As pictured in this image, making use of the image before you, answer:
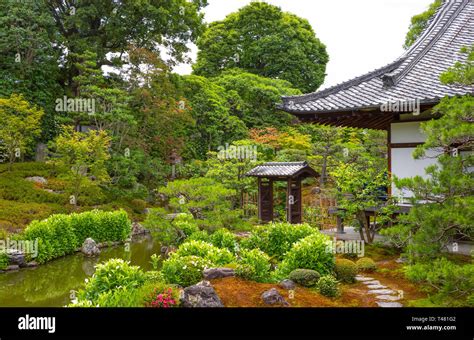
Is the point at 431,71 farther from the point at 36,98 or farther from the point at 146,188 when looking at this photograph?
the point at 36,98

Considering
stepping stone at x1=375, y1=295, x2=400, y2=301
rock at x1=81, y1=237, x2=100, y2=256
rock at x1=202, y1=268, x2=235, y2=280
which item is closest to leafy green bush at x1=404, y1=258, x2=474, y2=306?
stepping stone at x1=375, y1=295, x2=400, y2=301

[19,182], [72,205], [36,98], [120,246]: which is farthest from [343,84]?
[36,98]

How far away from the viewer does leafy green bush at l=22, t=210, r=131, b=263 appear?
1338 centimetres

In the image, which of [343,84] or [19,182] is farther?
[19,182]

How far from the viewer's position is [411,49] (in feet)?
34.3

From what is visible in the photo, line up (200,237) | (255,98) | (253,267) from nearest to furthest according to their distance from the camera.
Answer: (253,267) < (200,237) < (255,98)

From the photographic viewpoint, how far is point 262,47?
100ft

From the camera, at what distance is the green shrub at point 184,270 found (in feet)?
24.6

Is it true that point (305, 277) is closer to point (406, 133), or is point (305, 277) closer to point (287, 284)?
point (287, 284)

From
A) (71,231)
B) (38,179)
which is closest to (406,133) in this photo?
(71,231)

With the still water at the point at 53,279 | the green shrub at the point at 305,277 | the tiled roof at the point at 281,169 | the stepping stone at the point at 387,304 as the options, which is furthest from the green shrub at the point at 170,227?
the stepping stone at the point at 387,304

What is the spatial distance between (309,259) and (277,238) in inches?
84.4

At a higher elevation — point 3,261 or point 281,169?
point 281,169
